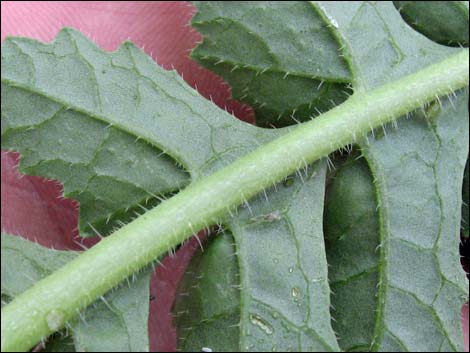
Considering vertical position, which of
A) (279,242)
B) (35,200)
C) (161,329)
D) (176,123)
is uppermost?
(176,123)

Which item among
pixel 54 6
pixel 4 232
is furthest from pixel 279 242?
pixel 54 6

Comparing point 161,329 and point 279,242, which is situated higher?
point 279,242

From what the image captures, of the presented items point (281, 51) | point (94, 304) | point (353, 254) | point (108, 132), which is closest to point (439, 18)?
point (281, 51)

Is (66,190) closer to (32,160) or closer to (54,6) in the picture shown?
(32,160)

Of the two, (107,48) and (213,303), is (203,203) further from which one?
(107,48)

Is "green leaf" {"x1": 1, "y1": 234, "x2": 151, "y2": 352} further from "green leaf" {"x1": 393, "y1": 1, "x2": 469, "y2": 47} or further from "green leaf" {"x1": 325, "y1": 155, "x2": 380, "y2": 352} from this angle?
"green leaf" {"x1": 393, "y1": 1, "x2": 469, "y2": 47}

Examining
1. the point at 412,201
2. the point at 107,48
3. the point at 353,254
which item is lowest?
the point at 353,254
